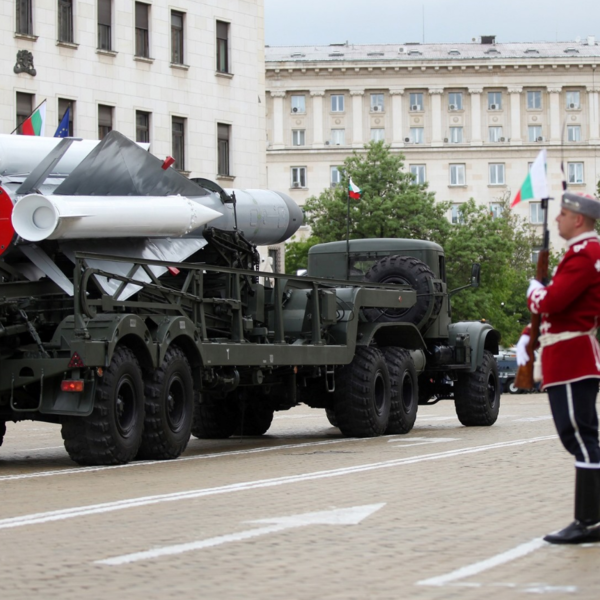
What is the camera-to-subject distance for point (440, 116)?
10481 cm

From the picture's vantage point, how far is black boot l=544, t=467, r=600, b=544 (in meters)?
8.09

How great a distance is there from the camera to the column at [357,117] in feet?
342

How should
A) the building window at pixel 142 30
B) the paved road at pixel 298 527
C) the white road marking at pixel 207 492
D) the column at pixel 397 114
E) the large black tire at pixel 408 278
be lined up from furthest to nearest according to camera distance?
the column at pixel 397 114, the building window at pixel 142 30, the large black tire at pixel 408 278, the white road marking at pixel 207 492, the paved road at pixel 298 527

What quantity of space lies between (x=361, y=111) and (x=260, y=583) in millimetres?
98972

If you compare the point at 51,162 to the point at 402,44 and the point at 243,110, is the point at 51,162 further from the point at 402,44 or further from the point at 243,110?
the point at 402,44

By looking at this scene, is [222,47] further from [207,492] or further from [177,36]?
[207,492]

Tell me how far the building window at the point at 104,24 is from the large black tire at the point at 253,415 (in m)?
27.4

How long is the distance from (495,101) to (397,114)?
283 inches

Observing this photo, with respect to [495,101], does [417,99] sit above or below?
above

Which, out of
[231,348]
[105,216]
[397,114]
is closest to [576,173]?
[397,114]

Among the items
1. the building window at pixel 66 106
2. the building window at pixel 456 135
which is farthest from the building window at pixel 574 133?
the building window at pixel 66 106

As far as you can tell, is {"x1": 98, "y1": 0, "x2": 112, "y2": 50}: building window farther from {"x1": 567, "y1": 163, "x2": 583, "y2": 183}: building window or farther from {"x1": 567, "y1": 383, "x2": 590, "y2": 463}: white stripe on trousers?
{"x1": 567, "y1": 163, "x2": 583, "y2": 183}: building window

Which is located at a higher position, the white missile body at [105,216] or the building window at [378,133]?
the building window at [378,133]

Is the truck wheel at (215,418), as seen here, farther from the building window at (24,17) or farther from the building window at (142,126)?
the building window at (142,126)
